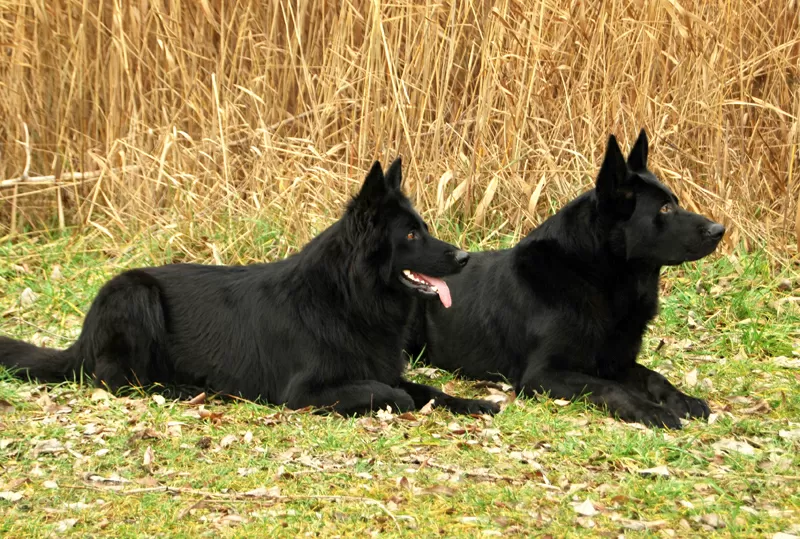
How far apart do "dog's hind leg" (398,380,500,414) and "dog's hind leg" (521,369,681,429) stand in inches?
12.9

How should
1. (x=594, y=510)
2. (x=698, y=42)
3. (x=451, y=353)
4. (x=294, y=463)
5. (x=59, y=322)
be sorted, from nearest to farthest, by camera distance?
(x=594, y=510)
(x=294, y=463)
(x=451, y=353)
(x=59, y=322)
(x=698, y=42)

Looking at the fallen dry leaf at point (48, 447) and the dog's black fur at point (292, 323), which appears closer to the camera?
the fallen dry leaf at point (48, 447)

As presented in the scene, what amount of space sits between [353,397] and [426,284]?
0.65 m

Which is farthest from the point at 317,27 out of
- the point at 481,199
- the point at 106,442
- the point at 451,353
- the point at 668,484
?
the point at 668,484

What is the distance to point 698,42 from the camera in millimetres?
7281

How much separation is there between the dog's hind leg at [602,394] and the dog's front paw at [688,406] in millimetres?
189

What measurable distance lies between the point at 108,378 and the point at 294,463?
1.48 m

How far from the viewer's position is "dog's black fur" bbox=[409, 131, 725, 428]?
486 cm

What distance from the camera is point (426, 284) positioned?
4836 mm

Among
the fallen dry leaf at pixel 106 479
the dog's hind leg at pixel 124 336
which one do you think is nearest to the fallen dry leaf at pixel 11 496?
the fallen dry leaf at pixel 106 479

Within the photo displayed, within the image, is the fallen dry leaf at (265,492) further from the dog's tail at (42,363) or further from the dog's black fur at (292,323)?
the dog's tail at (42,363)

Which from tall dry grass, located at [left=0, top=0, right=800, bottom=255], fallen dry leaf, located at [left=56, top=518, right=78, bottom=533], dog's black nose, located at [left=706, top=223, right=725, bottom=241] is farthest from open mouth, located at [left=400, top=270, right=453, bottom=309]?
tall dry grass, located at [left=0, top=0, right=800, bottom=255]

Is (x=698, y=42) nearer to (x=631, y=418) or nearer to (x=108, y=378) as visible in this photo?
(x=631, y=418)

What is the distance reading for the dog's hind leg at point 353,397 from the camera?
4613 millimetres
